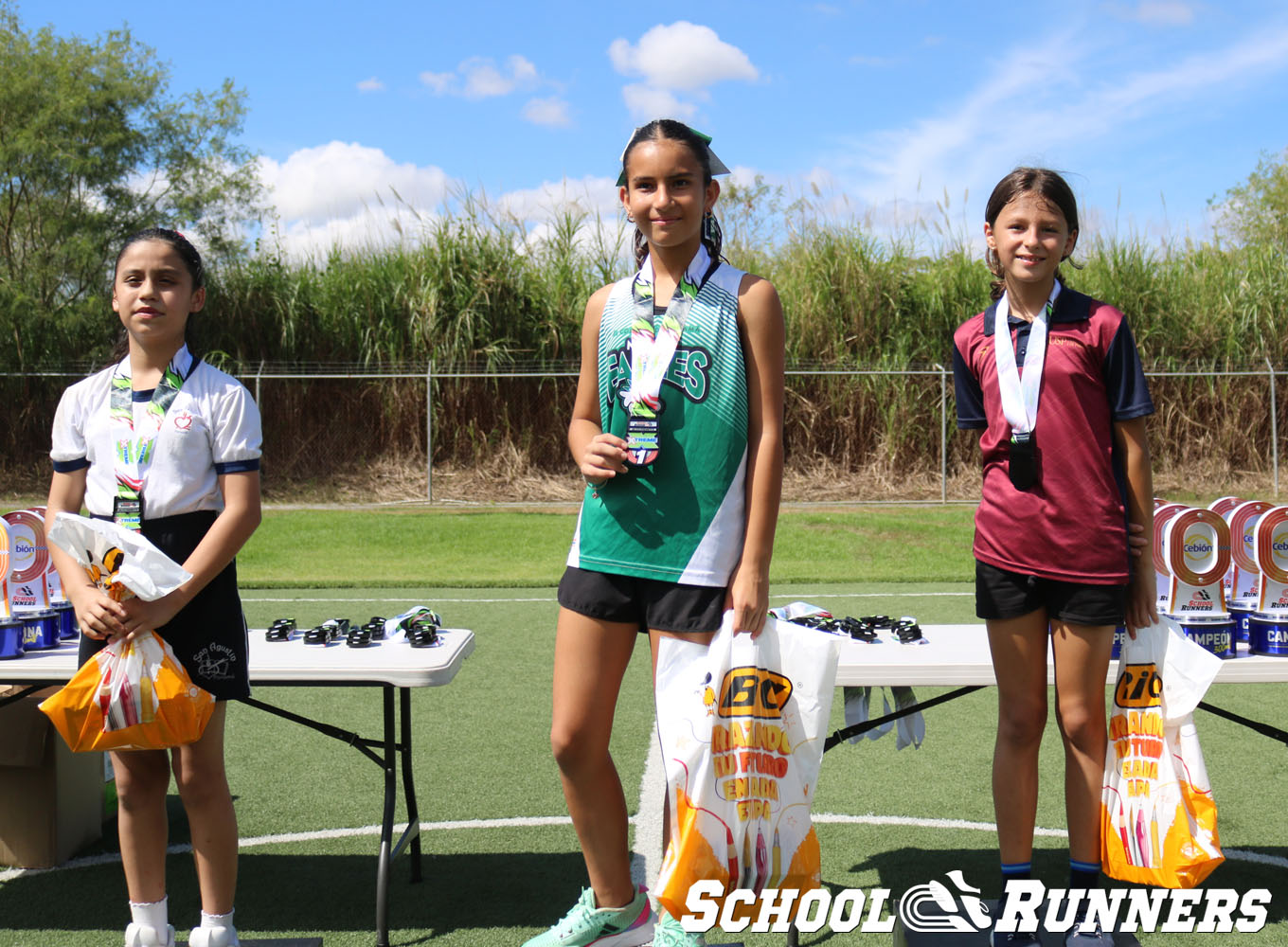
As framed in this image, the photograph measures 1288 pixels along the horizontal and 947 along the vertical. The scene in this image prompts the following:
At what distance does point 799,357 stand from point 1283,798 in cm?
1290

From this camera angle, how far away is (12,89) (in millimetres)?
20688

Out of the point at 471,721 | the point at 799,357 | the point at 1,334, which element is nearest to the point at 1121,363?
the point at 471,721

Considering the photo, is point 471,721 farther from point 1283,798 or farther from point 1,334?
point 1,334

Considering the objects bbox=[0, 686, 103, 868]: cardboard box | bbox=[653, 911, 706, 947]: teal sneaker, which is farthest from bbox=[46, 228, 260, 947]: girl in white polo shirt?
bbox=[653, 911, 706, 947]: teal sneaker

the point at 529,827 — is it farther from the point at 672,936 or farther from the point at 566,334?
the point at 566,334

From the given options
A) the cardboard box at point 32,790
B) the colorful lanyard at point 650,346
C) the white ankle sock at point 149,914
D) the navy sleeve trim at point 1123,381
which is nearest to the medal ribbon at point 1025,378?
the navy sleeve trim at point 1123,381

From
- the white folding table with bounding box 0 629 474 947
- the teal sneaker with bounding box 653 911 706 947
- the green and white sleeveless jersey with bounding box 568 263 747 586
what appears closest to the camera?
the green and white sleeveless jersey with bounding box 568 263 747 586

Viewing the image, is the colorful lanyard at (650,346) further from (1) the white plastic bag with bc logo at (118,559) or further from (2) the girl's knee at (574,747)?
(1) the white plastic bag with bc logo at (118,559)

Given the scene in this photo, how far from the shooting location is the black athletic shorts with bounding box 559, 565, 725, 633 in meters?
2.56

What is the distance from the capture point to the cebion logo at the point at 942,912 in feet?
10.1

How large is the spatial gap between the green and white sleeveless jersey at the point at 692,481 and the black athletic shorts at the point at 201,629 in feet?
3.34

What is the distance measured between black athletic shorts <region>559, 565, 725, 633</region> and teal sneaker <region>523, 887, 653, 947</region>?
731 mm

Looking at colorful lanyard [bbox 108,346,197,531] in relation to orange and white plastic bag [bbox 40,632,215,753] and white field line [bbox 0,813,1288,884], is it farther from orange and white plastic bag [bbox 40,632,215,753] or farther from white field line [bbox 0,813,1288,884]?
white field line [bbox 0,813,1288,884]

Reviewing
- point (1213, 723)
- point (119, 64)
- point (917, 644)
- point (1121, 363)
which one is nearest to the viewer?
point (1121, 363)
